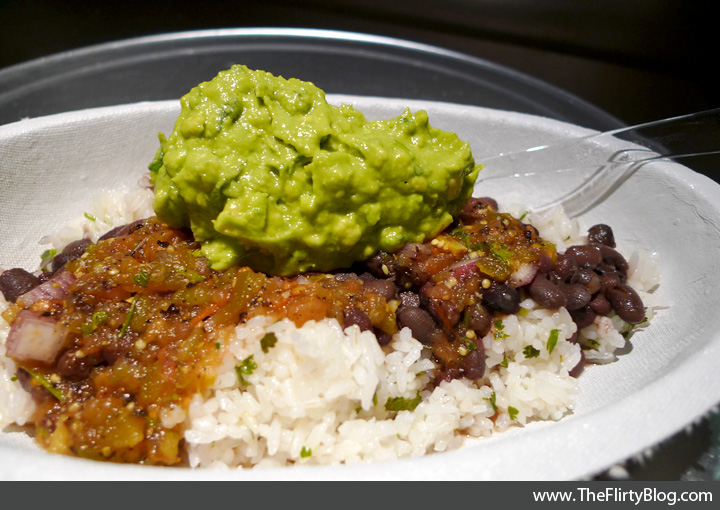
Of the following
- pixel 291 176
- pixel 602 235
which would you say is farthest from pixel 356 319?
pixel 602 235

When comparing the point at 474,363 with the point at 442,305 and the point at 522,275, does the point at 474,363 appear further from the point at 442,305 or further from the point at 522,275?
the point at 522,275

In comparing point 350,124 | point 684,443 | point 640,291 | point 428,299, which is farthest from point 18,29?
point 684,443

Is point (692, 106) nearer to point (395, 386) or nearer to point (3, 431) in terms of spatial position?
point (395, 386)

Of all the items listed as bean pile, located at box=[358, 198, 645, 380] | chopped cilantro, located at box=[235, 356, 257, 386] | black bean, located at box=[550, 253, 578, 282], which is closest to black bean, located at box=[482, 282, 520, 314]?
bean pile, located at box=[358, 198, 645, 380]

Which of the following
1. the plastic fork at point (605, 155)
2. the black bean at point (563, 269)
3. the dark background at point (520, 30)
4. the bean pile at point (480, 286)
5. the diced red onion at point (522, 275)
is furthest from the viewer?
the dark background at point (520, 30)

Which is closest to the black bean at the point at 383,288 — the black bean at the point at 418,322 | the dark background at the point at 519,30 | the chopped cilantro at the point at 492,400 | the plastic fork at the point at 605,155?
the black bean at the point at 418,322

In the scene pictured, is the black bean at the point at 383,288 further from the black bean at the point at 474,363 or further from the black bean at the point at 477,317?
the black bean at the point at 474,363

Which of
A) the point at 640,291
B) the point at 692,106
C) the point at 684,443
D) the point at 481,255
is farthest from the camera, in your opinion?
the point at 692,106

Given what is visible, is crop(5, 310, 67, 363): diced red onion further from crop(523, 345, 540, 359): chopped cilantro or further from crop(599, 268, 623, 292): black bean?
crop(599, 268, 623, 292): black bean
